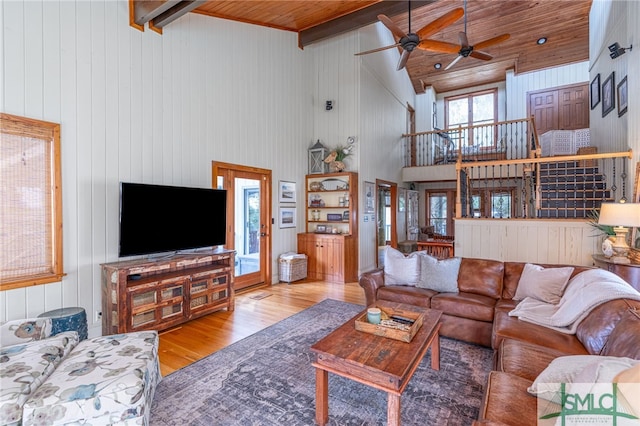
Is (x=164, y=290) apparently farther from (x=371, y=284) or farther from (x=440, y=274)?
(x=440, y=274)

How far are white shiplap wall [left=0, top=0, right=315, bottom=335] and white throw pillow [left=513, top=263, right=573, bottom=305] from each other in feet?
13.9

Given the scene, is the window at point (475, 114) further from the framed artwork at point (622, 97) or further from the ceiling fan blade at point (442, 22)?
the ceiling fan blade at point (442, 22)

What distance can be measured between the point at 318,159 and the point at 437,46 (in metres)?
3.00

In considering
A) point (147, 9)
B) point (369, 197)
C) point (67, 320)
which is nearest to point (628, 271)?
point (369, 197)

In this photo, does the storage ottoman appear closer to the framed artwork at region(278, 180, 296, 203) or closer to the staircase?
the framed artwork at region(278, 180, 296, 203)

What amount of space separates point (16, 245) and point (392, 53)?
828cm

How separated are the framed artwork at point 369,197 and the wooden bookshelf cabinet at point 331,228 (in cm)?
38

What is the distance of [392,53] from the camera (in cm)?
790

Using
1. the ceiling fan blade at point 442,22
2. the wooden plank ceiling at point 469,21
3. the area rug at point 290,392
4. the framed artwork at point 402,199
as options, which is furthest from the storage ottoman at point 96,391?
the framed artwork at point 402,199

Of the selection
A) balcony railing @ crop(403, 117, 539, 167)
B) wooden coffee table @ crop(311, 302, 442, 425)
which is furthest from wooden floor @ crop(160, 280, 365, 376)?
balcony railing @ crop(403, 117, 539, 167)

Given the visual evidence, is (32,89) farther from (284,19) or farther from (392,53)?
(392,53)

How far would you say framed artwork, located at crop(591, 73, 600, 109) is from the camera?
551 centimetres

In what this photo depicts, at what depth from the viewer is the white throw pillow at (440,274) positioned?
11.3 feet

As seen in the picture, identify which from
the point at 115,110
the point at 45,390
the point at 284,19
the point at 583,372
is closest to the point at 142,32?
the point at 115,110
